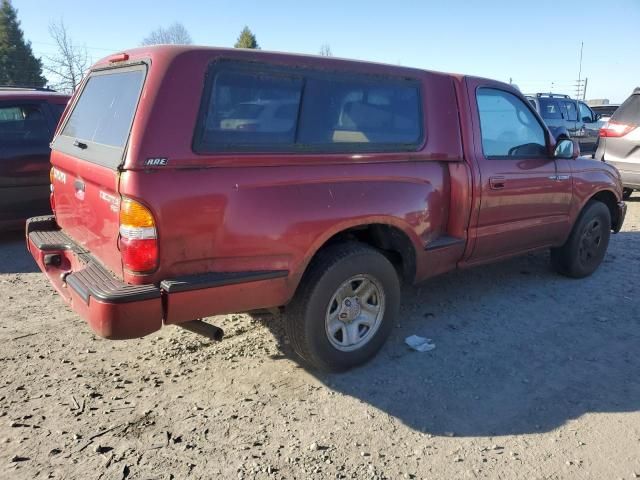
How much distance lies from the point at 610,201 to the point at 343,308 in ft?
12.2

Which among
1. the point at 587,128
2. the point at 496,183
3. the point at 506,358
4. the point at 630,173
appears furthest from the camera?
the point at 587,128

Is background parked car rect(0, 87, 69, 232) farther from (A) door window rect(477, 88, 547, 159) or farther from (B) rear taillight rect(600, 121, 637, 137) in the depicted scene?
(B) rear taillight rect(600, 121, 637, 137)

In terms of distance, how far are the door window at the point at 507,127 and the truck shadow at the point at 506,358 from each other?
1336mm

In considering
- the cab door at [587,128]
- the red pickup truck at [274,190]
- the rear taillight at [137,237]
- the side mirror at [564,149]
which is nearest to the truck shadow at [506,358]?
the red pickup truck at [274,190]

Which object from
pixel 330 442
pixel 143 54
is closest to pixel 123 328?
pixel 330 442

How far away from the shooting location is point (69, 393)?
3.14 metres

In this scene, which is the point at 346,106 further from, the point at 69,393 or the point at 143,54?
the point at 69,393

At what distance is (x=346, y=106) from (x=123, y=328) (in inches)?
72.9

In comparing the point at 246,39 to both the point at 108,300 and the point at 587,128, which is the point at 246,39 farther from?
the point at 108,300

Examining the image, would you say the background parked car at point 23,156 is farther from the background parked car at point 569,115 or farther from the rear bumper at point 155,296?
the background parked car at point 569,115

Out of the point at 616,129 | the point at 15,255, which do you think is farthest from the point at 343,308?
the point at 616,129

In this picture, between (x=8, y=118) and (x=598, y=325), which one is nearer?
(x=598, y=325)

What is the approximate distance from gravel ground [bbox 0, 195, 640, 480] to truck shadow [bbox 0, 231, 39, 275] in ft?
3.34

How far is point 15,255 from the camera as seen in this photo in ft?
19.0
